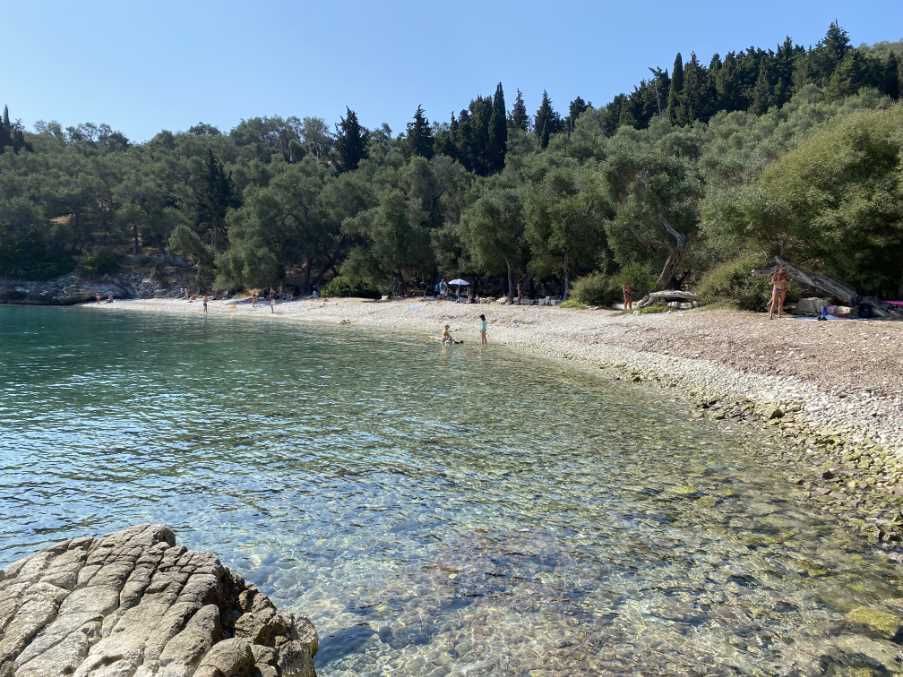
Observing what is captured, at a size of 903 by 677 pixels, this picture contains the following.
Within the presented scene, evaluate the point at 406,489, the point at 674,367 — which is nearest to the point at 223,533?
the point at 406,489

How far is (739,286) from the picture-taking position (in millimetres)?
32625

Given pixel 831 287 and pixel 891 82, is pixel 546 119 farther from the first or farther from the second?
pixel 831 287

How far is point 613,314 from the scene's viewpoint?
130ft

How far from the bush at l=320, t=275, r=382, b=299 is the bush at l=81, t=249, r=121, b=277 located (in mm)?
51037

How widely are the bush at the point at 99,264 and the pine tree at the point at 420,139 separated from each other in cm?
6247

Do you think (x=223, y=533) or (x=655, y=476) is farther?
(x=655, y=476)

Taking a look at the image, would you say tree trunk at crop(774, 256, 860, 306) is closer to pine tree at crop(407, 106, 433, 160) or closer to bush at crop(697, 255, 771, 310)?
bush at crop(697, 255, 771, 310)

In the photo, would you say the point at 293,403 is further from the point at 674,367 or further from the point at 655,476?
the point at 674,367

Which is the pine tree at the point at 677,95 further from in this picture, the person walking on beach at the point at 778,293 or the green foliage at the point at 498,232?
the person walking on beach at the point at 778,293

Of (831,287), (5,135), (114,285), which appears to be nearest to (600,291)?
(831,287)

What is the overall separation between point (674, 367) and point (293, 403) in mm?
16484

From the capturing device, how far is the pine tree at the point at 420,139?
11212 centimetres

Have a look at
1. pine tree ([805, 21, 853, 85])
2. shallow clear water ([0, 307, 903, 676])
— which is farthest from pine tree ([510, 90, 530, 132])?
shallow clear water ([0, 307, 903, 676])

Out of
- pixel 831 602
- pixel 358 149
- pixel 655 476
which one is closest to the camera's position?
pixel 831 602
